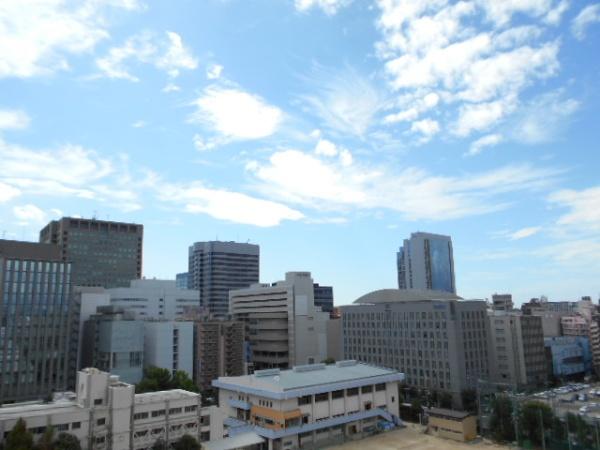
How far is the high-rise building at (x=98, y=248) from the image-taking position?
177250 mm

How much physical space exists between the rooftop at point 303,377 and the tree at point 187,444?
13210 millimetres

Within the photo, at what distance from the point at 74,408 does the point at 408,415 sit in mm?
56176

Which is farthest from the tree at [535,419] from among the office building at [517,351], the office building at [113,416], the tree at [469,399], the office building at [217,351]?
the office building at [217,351]

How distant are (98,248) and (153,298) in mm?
49933

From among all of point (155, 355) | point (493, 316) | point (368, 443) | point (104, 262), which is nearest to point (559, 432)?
point (368, 443)

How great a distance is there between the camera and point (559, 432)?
63.0 m

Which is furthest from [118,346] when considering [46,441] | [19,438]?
[19,438]

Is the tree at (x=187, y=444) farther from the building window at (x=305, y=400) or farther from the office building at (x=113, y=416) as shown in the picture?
the building window at (x=305, y=400)

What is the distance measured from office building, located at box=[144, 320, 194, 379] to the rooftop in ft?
86.6

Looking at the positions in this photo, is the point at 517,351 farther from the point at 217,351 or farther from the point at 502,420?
the point at 217,351

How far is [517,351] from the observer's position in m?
109

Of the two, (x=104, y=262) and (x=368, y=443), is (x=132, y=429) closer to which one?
(x=368, y=443)

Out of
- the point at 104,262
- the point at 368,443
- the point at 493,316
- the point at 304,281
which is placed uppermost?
the point at 104,262

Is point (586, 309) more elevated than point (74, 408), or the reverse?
point (586, 309)
